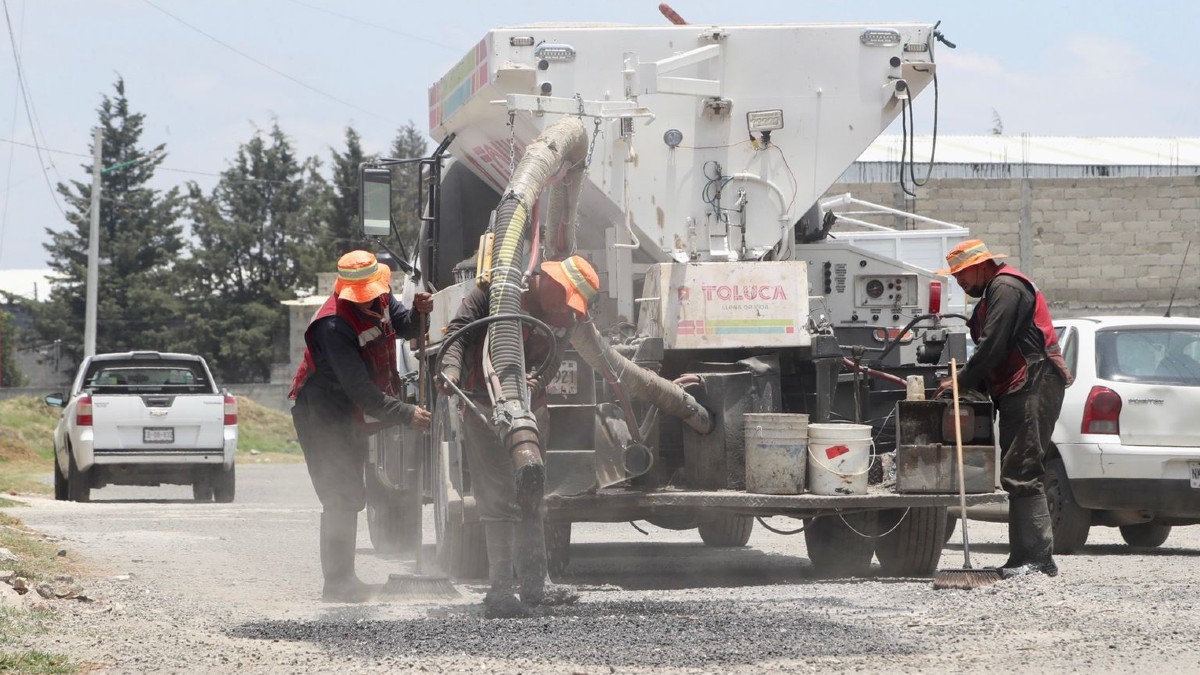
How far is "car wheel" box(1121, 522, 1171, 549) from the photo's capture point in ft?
37.9

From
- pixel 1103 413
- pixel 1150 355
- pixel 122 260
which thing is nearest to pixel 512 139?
pixel 1103 413

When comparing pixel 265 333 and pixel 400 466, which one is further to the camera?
pixel 265 333

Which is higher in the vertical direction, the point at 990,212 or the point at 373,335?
the point at 990,212

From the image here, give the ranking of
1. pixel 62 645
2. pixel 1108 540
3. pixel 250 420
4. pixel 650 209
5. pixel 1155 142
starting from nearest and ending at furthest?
1. pixel 62 645
2. pixel 650 209
3. pixel 1108 540
4. pixel 250 420
5. pixel 1155 142

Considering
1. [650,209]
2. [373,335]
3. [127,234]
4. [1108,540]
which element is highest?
[127,234]

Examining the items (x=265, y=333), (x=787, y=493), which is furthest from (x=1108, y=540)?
(x=265, y=333)

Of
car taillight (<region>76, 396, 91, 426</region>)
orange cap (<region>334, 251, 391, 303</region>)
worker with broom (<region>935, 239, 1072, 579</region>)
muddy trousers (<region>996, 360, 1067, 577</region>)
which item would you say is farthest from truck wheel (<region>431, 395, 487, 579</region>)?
car taillight (<region>76, 396, 91, 426</region>)

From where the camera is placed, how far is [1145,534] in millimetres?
11625

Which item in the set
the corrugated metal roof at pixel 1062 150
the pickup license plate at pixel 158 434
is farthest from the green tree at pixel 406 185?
the pickup license plate at pixel 158 434

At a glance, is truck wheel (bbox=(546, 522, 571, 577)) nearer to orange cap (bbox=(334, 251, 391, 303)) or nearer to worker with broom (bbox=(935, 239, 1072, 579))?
orange cap (bbox=(334, 251, 391, 303))

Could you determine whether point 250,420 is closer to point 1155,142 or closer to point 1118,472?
point 1155,142

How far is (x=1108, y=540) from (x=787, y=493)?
4.87 metres

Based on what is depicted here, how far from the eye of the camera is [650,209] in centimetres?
926

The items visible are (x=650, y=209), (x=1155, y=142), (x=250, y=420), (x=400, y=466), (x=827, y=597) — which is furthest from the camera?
(x=1155, y=142)
